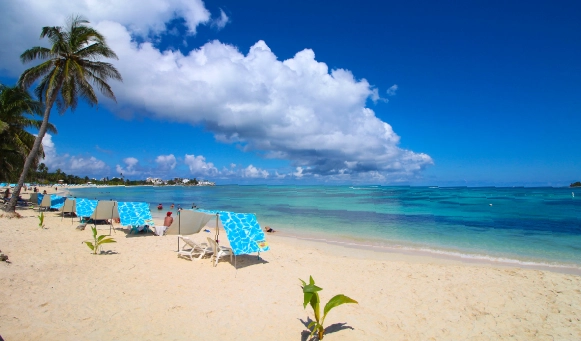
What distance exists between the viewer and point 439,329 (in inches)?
190

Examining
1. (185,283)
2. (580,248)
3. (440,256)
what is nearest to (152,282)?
(185,283)

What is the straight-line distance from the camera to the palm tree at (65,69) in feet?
48.1

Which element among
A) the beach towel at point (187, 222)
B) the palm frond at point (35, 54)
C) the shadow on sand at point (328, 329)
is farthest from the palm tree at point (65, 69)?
the shadow on sand at point (328, 329)

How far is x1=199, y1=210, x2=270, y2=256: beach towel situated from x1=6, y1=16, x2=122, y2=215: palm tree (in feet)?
40.6

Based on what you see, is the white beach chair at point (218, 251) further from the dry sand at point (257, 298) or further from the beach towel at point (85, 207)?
the beach towel at point (85, 207)

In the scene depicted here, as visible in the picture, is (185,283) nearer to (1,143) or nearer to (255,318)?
(255,318)

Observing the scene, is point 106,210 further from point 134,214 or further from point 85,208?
point 85,208

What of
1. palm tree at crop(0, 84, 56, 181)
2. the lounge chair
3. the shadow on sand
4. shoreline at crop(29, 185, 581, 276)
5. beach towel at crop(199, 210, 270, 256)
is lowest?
shoreline at crop(29, 185, 581, 276)

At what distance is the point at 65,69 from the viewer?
48.5 ft

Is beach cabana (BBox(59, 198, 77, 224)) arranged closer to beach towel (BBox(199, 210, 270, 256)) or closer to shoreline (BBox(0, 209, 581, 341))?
shoreline (BBox(0, 209, 581, 341))

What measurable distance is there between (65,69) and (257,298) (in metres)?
15.8

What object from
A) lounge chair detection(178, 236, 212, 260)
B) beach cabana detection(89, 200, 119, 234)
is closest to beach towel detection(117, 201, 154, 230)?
beach cabana detection(89, 200, 119, 234)

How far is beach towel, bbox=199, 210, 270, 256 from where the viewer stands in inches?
316

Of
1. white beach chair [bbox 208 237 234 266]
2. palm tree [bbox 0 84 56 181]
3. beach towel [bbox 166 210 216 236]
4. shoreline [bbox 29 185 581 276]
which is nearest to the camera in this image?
white beach chair [bbox 208 237 234 266]
